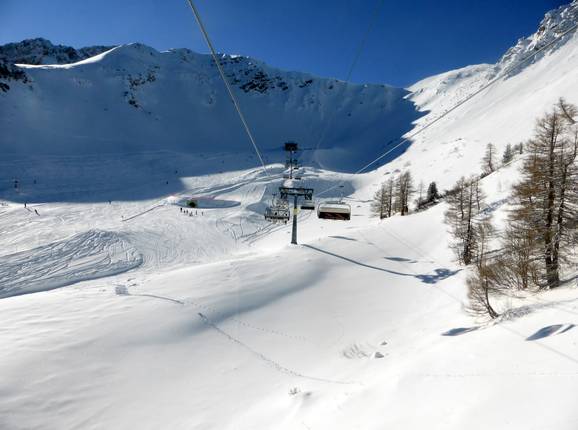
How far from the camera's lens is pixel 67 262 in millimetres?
29438

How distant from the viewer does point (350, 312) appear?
1775 cm

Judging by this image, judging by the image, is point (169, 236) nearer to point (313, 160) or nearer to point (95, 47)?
point (313, 160)

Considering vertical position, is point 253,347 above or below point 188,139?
below

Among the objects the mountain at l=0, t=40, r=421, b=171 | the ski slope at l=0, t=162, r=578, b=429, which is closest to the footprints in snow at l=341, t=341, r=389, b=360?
the ski slope at l=0, t=162, r=578, b=429

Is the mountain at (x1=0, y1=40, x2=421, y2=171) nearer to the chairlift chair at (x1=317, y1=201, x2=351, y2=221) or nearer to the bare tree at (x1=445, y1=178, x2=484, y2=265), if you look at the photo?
the bare tree at (x1=445, y1=178, x2=484, y2=265)

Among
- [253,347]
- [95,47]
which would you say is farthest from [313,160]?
[95,47]

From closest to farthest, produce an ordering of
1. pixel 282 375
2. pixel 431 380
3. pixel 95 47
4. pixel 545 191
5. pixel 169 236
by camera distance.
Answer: pixel 431 380 < pixel 282 375 < pixel 545 191 < pixel 169 236 < pixel 95 47

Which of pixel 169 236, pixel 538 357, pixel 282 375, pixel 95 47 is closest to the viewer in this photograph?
pixel 538 357

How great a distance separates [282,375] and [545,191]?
44.6ft

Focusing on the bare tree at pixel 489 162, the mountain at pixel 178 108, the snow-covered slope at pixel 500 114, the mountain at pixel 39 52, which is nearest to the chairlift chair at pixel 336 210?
the bare tree at pixel 489 162

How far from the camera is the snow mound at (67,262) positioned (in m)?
25.8

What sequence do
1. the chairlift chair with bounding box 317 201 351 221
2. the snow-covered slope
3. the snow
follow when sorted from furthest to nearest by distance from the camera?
the snow-covered slope
the chairlift chair with bounding box 317 201 351 221
the snow

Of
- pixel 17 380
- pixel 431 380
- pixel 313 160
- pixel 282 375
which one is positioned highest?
pixel 313 160

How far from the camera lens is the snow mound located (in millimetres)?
25812
